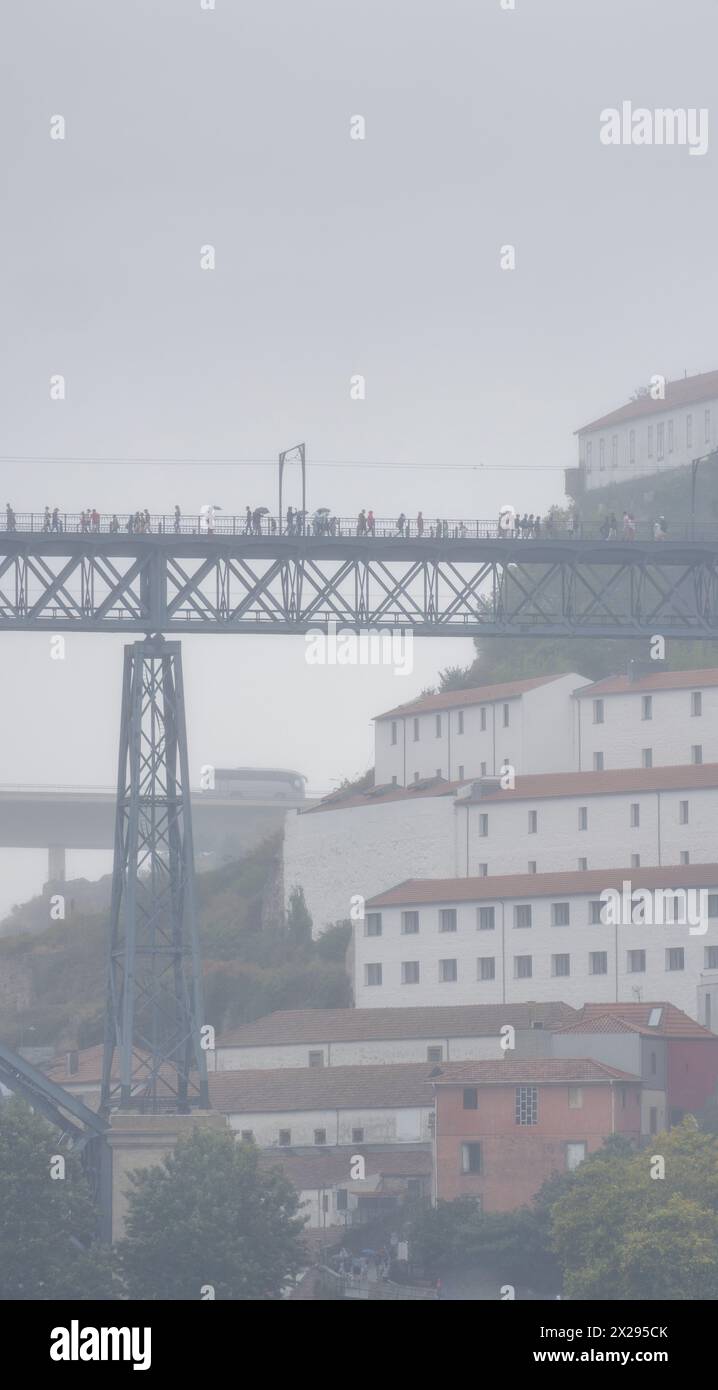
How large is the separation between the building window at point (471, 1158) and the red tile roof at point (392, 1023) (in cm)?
811

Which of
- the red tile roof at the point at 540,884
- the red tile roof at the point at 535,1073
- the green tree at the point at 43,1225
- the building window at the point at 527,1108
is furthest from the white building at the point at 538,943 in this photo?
the green tree at the point at 43,1225

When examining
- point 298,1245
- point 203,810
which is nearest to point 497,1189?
point 298,1245

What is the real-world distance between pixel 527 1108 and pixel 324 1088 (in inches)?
→ 397

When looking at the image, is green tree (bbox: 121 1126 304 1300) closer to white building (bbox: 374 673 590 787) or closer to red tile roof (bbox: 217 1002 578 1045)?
red tile roof (bbox: 217 1002 578 1045)

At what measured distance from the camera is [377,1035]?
83.7 meters

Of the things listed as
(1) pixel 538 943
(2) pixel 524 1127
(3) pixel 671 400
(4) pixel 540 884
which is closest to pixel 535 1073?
(2) pixel 524 1127

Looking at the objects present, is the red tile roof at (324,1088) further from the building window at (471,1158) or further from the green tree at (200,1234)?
the green tree at (200,1234)

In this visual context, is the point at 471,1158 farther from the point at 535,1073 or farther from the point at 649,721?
the point at 649,721

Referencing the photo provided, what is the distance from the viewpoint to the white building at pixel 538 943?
269 ft

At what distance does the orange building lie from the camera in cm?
7138

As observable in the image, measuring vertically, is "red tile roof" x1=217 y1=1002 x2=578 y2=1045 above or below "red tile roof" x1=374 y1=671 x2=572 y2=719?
below

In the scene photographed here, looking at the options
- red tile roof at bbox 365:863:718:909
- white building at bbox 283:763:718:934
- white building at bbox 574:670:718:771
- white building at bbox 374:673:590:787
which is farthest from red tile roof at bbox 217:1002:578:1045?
white building at bbox 374:673:590:787

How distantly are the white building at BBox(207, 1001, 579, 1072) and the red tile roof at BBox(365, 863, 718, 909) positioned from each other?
3.80m
